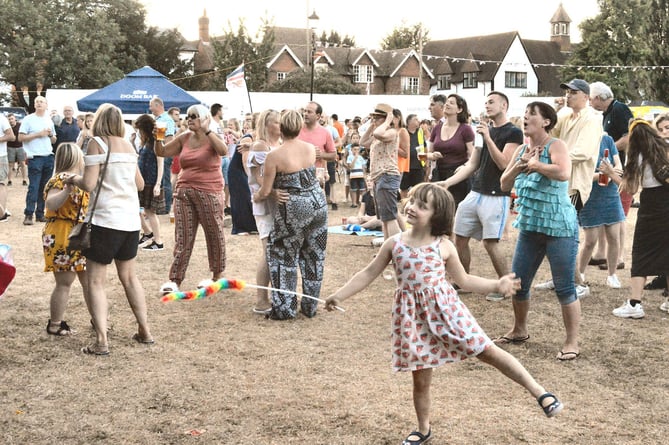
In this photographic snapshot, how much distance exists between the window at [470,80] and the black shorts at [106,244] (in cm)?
6561

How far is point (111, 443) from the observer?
4.09 metres

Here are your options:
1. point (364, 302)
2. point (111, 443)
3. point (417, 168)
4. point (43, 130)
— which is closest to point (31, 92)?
point (43, 130)

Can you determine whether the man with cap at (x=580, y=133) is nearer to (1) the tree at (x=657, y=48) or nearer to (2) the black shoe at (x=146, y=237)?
(2) the black shoe at (x=146, y=237)

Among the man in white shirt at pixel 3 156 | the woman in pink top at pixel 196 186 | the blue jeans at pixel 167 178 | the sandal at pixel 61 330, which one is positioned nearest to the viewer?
the sandal at pixel 61 330

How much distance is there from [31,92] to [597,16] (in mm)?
39747

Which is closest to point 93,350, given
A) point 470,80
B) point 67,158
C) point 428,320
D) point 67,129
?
point 67,158

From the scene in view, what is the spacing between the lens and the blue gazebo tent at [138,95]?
19.5m

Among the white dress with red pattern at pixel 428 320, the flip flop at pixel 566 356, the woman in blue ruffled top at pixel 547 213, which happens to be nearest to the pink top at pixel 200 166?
the woman in blue ruffled top at pixel 547 213

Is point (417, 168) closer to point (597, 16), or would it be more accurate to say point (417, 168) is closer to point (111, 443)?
point (111, 443)

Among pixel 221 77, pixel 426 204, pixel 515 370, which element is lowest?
pixel 515 370

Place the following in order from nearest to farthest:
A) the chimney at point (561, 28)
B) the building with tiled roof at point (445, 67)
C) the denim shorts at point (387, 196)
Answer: the denim shorts at point (387, 196) → the building with tiled roof at point (445, 67) → the chimney at point (561, 28)

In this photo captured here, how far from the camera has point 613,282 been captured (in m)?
8.16

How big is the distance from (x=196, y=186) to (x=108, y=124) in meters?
1.80

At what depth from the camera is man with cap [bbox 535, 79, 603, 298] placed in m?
6.43
